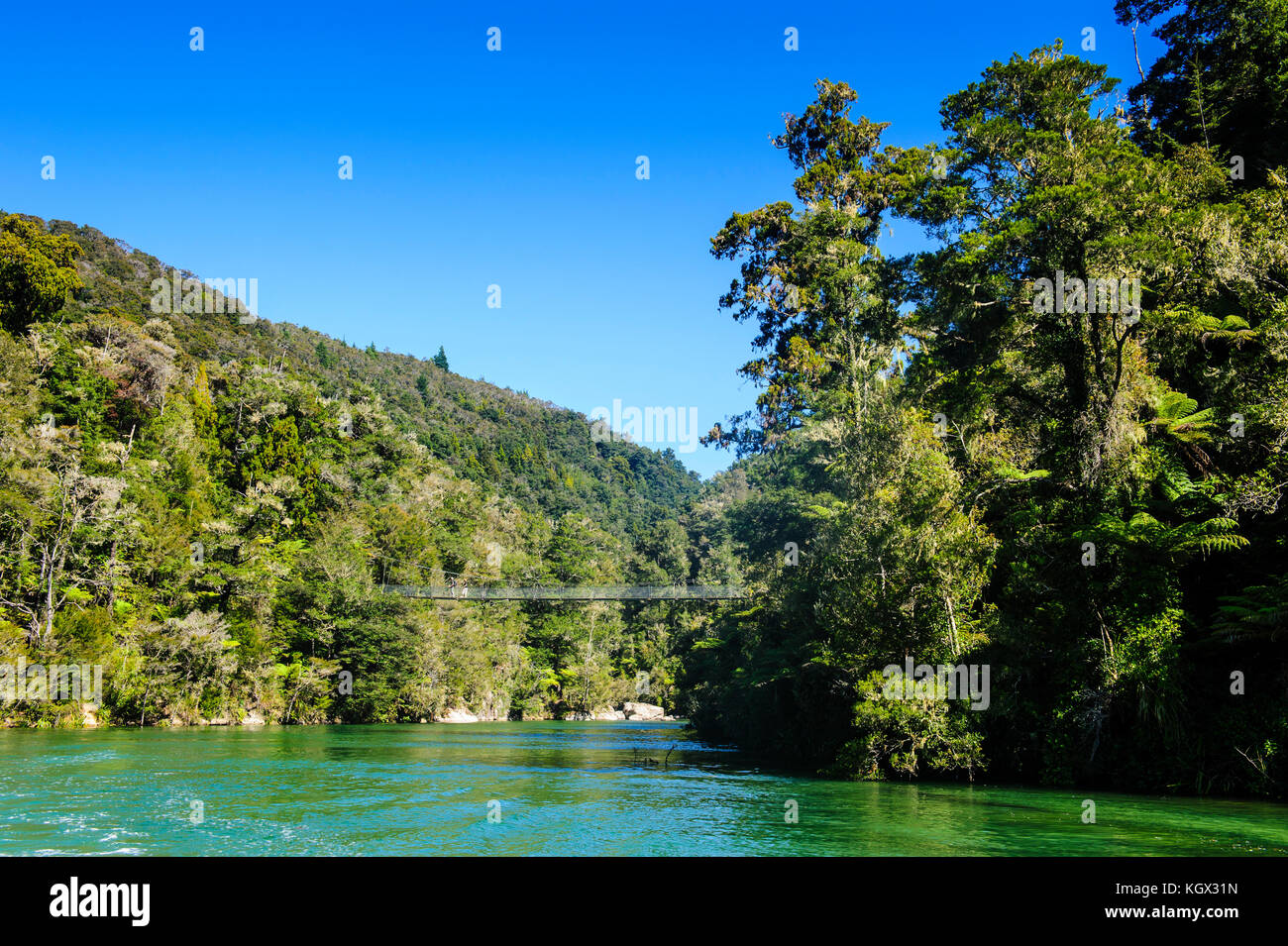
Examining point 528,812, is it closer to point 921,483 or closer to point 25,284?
point 921,483

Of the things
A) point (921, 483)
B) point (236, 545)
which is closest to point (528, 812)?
point (921, 483)

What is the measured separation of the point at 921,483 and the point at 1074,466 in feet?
10.0

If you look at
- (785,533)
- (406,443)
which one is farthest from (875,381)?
(406,443)

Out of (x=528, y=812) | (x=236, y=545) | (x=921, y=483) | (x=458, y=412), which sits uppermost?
(x=458, y=412)

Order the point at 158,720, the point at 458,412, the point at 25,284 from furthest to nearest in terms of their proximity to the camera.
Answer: the point at 458,412 < the point at 25,284 < the point at 158,720

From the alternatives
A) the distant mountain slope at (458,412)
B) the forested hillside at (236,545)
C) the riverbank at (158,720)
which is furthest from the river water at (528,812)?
the distant mountain slope at (458,412)

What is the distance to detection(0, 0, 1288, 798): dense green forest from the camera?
15.6 metres

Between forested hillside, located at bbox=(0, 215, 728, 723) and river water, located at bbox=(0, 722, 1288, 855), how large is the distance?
33.3ft

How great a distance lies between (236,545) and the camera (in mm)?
38500

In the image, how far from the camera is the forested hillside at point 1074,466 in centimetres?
1486

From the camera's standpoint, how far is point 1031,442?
20094 millimetres

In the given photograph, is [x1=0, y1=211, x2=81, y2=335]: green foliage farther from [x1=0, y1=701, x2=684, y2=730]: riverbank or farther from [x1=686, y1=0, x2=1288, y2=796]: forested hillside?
[x1=686, y1=0, x2=1288, y2=796]: forested hillside
